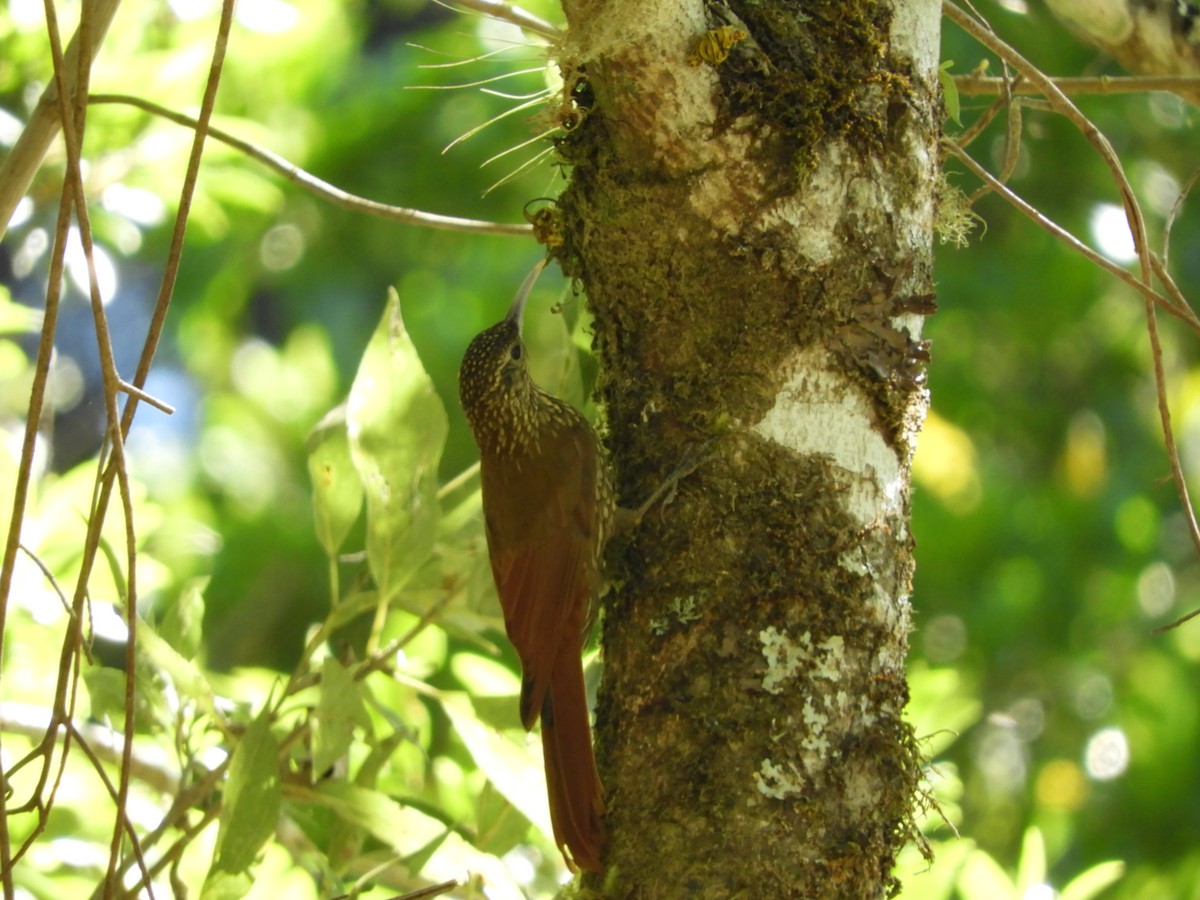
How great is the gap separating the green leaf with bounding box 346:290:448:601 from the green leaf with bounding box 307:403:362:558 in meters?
0.08

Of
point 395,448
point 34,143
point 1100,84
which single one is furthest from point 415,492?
point 1100,84

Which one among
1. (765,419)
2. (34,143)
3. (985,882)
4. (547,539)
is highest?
(34,143)

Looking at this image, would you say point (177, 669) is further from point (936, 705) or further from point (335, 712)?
point (936, 705)

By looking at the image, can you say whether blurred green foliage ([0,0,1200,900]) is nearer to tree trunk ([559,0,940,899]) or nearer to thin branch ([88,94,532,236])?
thin branch ([88,94,532,236])

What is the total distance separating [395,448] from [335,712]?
0.51 m

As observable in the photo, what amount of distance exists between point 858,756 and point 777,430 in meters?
0.49

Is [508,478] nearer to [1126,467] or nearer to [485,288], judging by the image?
[485,288]

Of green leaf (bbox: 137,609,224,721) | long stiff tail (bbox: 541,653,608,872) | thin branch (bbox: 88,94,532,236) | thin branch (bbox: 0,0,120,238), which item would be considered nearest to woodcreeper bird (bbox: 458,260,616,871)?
long stiff tail (bbox: 541,653,608,872)

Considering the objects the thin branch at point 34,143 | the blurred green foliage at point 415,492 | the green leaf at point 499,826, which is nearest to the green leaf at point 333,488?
the blurred green foliage at point 415,492

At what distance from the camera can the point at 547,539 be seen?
2.80 m

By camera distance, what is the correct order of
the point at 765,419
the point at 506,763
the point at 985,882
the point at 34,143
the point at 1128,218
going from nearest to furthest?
the point at 34,143 < the point at 765,419 < the point at 1128,218 < the point at 506,763 < the point at 985,882

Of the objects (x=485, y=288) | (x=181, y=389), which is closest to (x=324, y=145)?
(x=485, y=288)

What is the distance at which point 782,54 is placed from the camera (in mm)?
2002

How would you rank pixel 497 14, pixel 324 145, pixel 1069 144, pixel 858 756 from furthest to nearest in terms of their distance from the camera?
pixel 324 145 < pixel 1069 144 < pixel 497 14 < pixel 858 756
